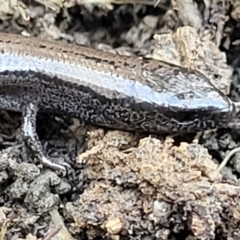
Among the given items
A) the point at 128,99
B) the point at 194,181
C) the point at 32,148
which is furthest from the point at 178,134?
the point at 32,148

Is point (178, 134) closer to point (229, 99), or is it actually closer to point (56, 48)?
point (229, 99)

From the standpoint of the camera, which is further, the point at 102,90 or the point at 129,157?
the point at 102,90

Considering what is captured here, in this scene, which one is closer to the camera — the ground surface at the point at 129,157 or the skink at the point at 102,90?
the ground surface at the point at 129,157

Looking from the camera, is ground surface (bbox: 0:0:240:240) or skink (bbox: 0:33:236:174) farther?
skink (bbox: 0:33:236:174)
